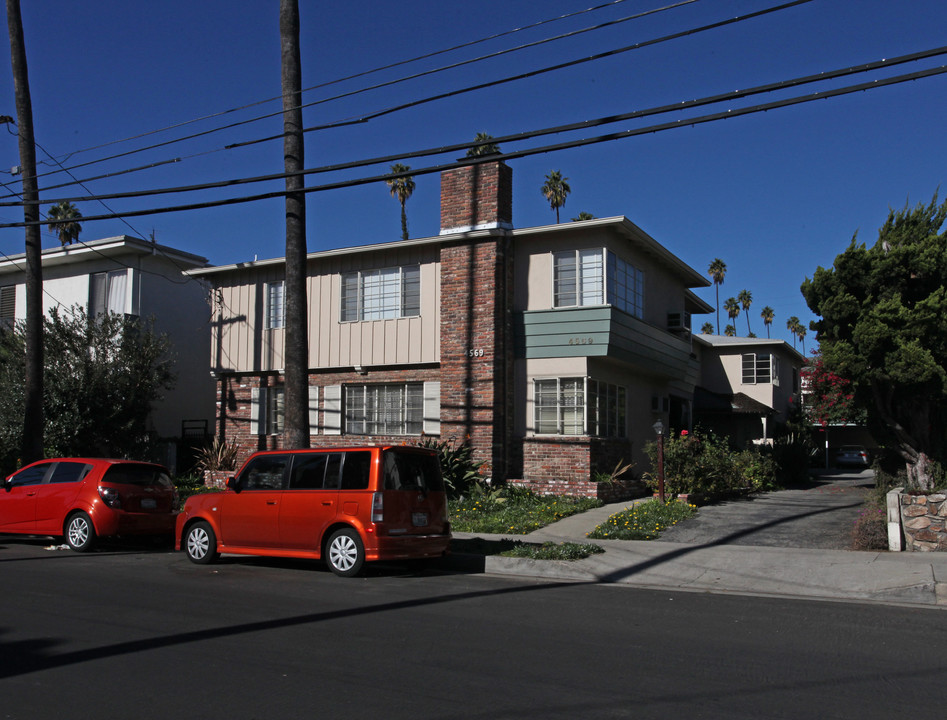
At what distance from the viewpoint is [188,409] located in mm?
26281

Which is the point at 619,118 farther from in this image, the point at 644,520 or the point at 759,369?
the point at 759,369

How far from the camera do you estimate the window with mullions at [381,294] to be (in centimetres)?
2062

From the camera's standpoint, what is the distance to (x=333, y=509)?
11008 millimetres

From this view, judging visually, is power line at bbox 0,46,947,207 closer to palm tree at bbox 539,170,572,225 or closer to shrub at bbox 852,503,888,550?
shrub at bbox 852,503,888,550

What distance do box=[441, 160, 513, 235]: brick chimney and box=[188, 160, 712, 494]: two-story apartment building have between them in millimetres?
32

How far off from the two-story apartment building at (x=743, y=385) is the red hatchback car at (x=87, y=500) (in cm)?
2153

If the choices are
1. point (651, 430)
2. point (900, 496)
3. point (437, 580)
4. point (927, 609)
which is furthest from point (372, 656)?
point (651, 430)

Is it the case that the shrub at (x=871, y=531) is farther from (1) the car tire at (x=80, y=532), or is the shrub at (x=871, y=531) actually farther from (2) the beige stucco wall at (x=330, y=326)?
(1) the car tire at (x=80, y=532)

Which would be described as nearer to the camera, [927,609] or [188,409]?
[927,609]

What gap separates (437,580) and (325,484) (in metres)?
1.92

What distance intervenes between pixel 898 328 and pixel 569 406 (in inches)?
280

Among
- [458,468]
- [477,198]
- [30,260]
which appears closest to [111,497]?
[458,468]

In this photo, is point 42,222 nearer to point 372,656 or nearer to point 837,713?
point 372,656

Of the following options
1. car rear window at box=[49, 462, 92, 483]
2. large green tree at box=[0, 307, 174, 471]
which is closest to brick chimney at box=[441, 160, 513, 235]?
large green tree at box=[0, 307, 174, 471]
